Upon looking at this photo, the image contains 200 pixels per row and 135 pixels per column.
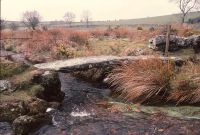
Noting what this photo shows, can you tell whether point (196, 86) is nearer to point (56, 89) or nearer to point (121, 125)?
point (121, 125)

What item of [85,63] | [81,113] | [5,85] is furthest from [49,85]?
[85,63]

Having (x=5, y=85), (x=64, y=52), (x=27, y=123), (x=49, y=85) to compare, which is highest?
(x=5, y=85)

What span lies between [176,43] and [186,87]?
843cm

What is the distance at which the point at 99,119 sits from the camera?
8.45m

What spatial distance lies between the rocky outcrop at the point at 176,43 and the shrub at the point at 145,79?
254 inches

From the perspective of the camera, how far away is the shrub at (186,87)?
30.2 ft

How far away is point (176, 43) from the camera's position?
1758 cm

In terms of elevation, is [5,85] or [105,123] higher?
[5,85]

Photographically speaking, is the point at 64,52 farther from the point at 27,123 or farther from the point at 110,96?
the point at 27,123

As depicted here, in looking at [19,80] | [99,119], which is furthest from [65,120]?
[19,80]

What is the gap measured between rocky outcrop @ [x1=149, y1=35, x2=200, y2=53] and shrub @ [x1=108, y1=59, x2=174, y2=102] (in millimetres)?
6464

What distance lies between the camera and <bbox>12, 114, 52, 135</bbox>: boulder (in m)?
7.58

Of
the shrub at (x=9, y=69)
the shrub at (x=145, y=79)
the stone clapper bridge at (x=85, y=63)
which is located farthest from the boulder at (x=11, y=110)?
the shrub at (x=145, y=79)

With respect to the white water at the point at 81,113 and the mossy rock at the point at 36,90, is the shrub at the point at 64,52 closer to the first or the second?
the mossy rock at the point at 36,90
